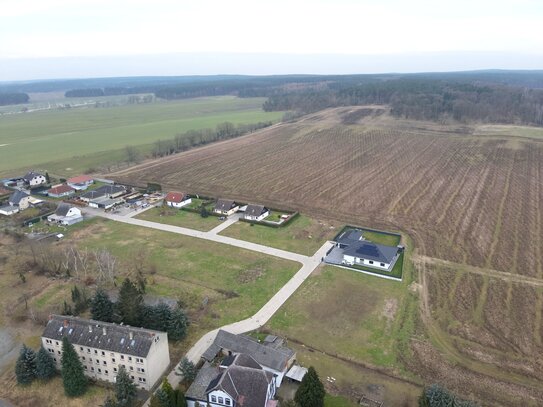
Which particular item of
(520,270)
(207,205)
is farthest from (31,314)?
(520,270)

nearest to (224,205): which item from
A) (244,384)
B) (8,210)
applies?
(8,210)

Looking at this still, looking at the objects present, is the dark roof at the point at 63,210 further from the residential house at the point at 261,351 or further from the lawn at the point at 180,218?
the residential house at the point at 261,351

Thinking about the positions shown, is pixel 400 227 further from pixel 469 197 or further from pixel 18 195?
pixel 18 195

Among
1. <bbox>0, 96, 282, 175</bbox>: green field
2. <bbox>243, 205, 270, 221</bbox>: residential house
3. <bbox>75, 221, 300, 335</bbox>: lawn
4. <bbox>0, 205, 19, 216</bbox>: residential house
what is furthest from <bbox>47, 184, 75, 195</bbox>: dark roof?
<bbox>243, 205, 270, 221</bbox>: residential house

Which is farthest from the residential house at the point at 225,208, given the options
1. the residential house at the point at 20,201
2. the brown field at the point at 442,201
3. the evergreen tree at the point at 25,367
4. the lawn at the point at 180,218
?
the evergreen tree at the point at 25,367

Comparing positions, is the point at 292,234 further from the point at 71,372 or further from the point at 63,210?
the point at 63,210
